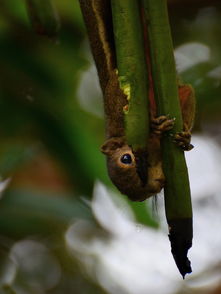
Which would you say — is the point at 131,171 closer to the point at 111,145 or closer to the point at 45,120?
the point at 111,145

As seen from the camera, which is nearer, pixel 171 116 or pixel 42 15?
pixel 171 116

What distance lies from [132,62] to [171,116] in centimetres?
11

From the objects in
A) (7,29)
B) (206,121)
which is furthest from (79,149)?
(206,121)

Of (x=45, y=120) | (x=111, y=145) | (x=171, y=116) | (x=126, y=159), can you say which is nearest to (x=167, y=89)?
(x=171, y=116)

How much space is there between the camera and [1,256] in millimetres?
2439

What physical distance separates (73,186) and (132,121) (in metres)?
0.90

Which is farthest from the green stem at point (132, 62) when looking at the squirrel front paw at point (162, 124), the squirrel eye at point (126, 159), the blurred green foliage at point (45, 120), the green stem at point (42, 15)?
the blurred green foliage at point (45, 120)

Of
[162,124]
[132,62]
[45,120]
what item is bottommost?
[45,120]

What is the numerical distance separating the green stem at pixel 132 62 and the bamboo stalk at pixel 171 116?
1.0 inches

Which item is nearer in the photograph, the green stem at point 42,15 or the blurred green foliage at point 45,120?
the green stem at point 42,15

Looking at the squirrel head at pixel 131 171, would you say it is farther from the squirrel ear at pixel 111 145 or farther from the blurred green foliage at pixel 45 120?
the blurred green foliage at pixel 45 120

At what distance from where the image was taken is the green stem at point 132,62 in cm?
97

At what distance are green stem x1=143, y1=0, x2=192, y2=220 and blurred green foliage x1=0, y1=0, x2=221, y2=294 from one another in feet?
2.69

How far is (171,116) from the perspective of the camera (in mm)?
968
